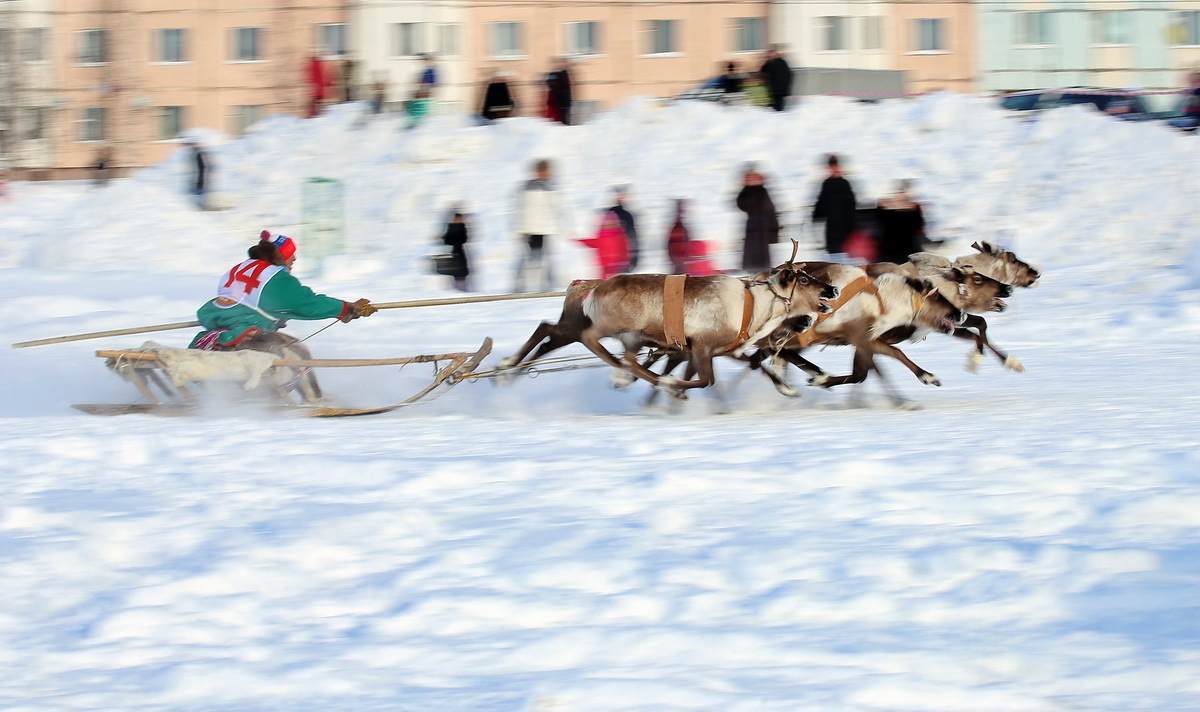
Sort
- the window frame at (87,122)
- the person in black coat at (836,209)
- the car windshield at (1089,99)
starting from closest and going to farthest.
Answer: the person in black coat at (836,209), the car windshield at (1089,99), the window frame at (87,122)

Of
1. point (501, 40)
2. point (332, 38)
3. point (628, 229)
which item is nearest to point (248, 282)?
point (628, 229)

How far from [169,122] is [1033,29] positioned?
1818cm

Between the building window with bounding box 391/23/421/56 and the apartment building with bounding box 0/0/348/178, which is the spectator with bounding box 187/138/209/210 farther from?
the building window with bounding box 391/23/421/56

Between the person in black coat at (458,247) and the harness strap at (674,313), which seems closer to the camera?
the harness strap at (674,313)

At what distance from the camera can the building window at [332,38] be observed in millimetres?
26164

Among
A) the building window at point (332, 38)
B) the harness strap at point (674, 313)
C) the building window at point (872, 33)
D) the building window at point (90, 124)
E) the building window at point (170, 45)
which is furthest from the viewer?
the building window at point (170, 45)

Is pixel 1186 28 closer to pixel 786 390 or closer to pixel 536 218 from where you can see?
pixel 536 218

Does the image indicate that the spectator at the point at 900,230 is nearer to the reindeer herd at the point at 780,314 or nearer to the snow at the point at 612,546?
the snow at the point at 612,546

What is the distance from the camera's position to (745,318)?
26.3 ft

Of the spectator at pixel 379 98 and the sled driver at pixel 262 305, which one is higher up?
the spectator at pixel 379 98

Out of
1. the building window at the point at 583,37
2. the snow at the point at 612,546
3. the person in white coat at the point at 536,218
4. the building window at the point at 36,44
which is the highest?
the building window at the point at 36,44

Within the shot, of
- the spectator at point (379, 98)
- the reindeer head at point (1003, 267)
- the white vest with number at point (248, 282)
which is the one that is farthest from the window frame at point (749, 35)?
the white vest with number at point (248, 282)

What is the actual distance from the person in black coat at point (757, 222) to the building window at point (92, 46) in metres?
20.8

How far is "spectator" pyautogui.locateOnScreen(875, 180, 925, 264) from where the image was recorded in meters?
13.6
